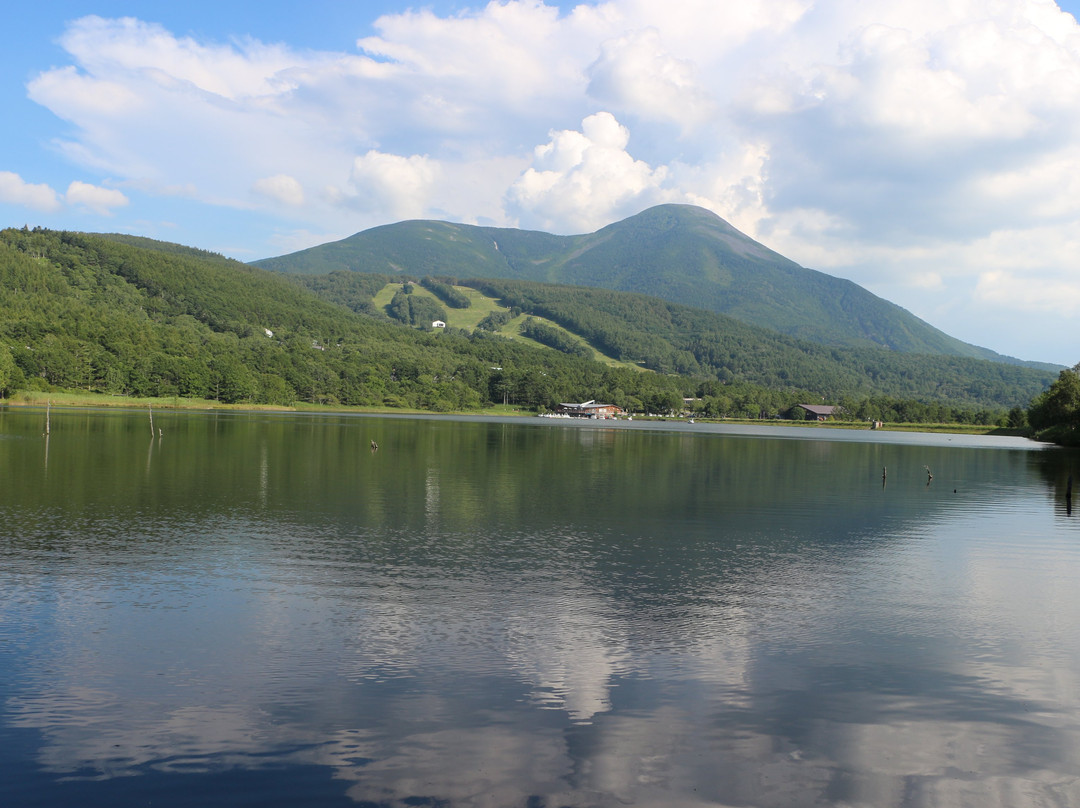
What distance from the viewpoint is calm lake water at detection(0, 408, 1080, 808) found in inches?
440

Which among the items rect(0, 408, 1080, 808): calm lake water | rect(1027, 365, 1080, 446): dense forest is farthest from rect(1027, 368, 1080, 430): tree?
rect(0, 408, 1080, 808): calm lake water

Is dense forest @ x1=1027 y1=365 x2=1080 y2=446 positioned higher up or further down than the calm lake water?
higher up

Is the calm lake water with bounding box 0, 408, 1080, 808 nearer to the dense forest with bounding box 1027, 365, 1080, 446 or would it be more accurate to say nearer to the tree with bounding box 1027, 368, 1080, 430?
the dense forest with bounding box 1027, 365, 1080, 446

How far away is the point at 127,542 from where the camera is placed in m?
25.9

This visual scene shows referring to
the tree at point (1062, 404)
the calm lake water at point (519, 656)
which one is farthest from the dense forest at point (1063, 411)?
the calm lake water at point (519, 656)

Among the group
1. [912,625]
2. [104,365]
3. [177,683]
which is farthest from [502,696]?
[104,365]

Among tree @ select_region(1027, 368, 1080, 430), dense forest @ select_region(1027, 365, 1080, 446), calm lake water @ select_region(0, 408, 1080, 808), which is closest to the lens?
calm lake water @ select_region(0, 408, 1080, 808)

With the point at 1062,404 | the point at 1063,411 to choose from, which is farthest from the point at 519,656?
the point at 1063,411

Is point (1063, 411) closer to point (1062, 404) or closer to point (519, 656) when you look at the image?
point (1062, 404)

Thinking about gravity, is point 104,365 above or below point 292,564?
above

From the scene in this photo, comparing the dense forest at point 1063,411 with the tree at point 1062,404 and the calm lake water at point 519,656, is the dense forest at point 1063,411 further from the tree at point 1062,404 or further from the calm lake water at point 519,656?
the calm lake water at point 519,656

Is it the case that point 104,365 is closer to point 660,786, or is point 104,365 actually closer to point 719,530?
point 719,530

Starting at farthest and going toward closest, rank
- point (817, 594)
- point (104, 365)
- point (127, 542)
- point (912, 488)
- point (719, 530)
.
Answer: point (104, 365)
point (912, 488)
point (719, 530)
point (127, 542)
point (817, 594)

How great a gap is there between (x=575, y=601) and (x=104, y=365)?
7026 inches
